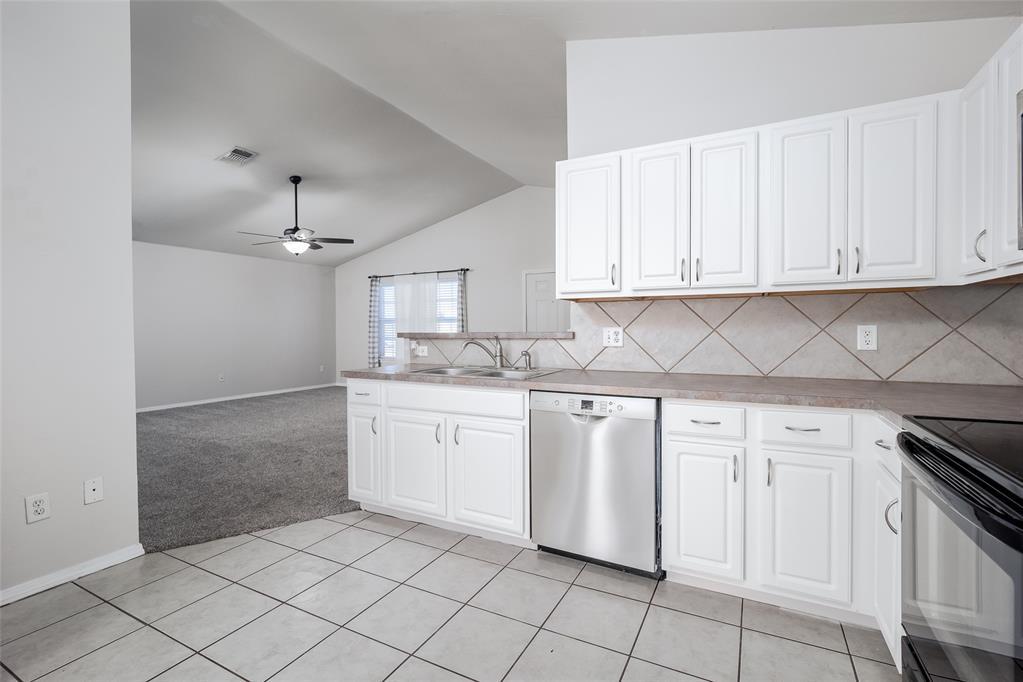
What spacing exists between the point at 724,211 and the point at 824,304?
2.22ft

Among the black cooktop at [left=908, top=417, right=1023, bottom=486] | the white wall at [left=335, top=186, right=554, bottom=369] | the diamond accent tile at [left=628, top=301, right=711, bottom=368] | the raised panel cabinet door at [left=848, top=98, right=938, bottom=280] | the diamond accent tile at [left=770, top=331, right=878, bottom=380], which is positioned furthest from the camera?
the white wall at [left=335, top=186, right=554, bottom=369]

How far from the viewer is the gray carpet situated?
9.11 feet

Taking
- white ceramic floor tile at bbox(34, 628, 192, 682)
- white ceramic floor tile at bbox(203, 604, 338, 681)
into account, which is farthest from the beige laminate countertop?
white ceramic floor tile at bbox(34, 628, 192, 682)

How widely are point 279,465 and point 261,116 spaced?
3.04 m

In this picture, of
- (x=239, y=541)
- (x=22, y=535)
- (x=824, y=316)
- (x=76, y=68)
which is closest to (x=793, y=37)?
(x=824, y=316)

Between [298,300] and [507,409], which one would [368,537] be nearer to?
[507,409]

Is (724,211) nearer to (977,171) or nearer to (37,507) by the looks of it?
(977,171)

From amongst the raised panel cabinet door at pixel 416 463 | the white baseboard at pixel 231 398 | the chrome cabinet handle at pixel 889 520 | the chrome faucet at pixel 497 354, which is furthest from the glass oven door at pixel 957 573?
the white baseboard at pixel 231 398

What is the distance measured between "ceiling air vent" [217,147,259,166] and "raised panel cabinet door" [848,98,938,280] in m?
4.96

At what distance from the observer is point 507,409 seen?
7.70ft

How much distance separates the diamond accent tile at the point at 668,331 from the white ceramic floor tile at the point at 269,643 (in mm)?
1983

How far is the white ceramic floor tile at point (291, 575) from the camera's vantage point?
2.04m

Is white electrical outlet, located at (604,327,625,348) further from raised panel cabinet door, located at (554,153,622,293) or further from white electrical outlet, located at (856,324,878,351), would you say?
white electrical outlet, located at (856,324,878,351)

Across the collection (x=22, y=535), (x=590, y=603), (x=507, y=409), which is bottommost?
(x=590, y=603)
